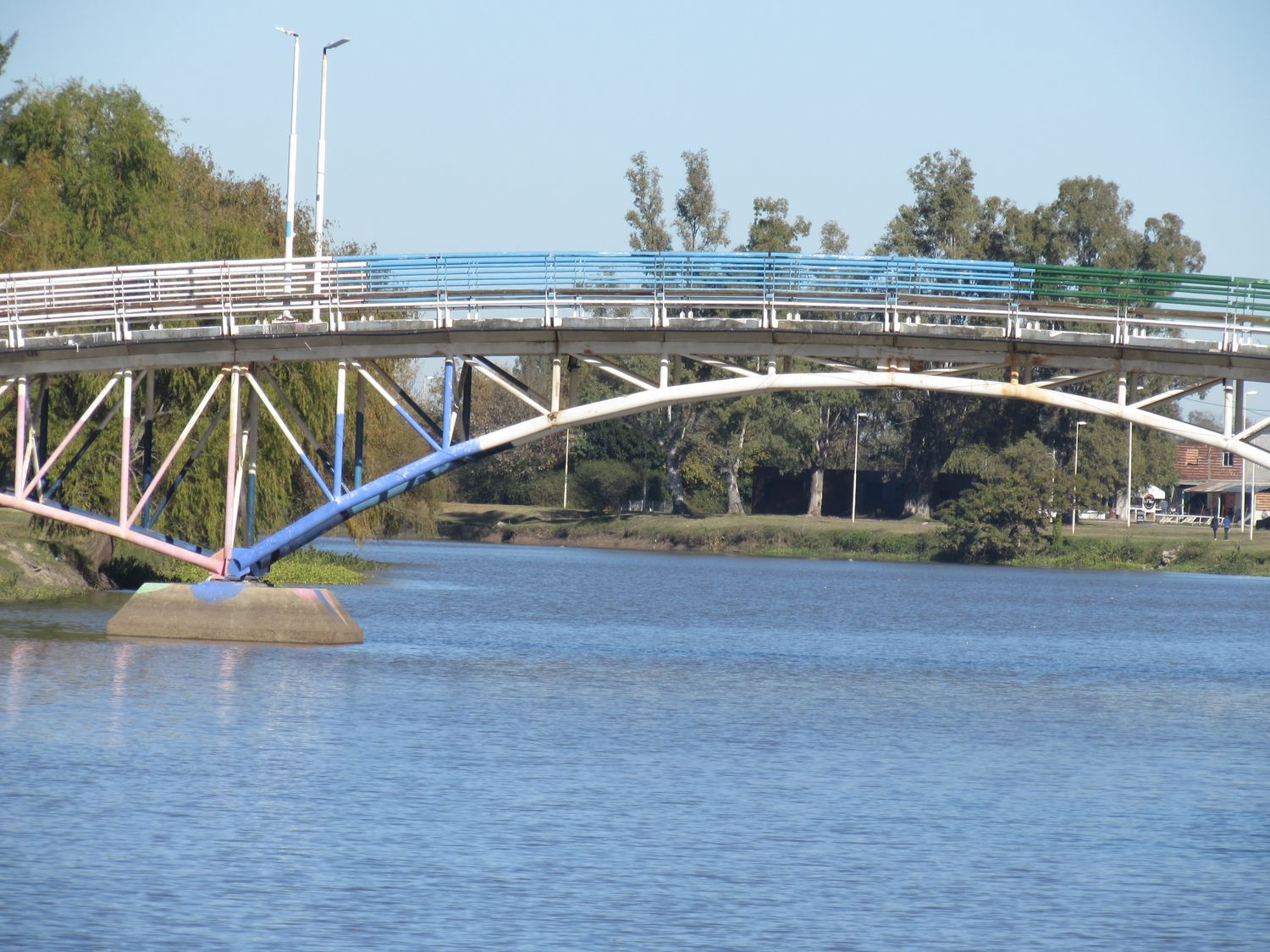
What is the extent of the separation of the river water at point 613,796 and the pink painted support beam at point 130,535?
1.81 metres

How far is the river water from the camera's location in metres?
16.5

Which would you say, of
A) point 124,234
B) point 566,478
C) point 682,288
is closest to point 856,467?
point 566,478

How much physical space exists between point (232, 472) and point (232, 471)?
1.4 inches

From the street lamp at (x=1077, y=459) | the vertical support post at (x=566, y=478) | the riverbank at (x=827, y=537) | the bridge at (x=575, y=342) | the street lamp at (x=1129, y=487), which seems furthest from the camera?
the vertical support post at (x=566, y=478)

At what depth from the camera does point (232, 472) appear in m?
36.6

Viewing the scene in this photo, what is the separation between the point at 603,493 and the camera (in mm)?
124062

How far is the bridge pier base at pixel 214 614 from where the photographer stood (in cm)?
3622

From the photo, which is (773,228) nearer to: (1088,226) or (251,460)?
(1088,226)

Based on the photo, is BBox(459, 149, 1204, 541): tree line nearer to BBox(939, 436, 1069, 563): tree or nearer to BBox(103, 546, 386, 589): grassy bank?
BBox(939, 436, 1069, 563): tree

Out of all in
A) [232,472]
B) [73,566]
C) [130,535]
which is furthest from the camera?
[73,566]

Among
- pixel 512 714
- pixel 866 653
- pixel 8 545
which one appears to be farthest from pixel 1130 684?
pixel 8 545

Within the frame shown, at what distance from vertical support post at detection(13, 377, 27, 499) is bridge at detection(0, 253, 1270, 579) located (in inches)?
1.9

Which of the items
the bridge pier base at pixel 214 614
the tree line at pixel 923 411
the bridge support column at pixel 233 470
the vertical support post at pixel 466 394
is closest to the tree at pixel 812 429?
the tree line at pixel 923 411

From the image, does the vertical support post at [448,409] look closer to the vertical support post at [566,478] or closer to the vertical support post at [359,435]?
the vertical support post at [359,435]
